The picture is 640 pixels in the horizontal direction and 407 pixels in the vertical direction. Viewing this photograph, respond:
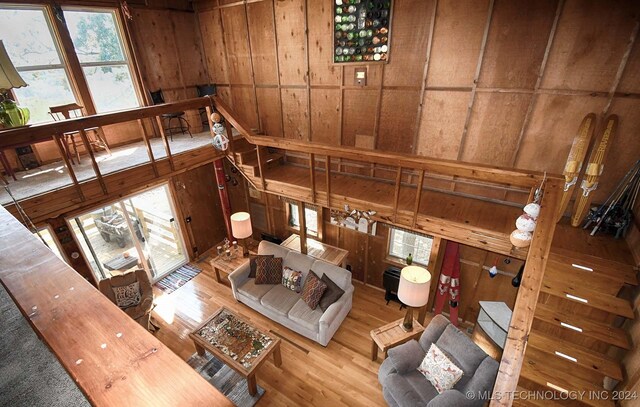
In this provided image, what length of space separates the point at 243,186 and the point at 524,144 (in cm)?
588

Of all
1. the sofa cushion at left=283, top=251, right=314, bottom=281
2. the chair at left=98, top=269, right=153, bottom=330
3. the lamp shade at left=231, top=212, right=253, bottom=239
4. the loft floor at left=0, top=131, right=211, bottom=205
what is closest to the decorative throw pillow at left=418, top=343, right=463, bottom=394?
the sofa cushion at left=283, top=251, right=314, bottom=281

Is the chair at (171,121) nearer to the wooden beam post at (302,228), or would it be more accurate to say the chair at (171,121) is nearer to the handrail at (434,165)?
the handrail at (434,165)

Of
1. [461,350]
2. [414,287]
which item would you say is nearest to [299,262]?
[414,287]

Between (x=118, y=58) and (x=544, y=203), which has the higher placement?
(x=118, y=58)

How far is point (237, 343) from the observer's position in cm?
439

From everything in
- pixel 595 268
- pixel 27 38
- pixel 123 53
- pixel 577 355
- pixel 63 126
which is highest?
pixel 27 38

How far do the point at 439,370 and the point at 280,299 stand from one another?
277cm

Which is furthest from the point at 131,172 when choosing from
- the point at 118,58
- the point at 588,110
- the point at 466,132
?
the point at 588,110

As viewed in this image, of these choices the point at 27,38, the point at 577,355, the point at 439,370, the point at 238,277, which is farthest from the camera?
the point at 238,277

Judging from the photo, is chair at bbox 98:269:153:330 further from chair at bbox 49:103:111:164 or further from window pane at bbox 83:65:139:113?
window pane at bbox 83:65:139:113

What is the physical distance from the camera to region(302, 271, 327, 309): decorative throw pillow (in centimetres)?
506

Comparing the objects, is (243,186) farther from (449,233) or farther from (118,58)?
(449,233)

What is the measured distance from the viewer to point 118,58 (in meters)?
5.90

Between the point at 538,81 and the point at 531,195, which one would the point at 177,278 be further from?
the point at 538,81
